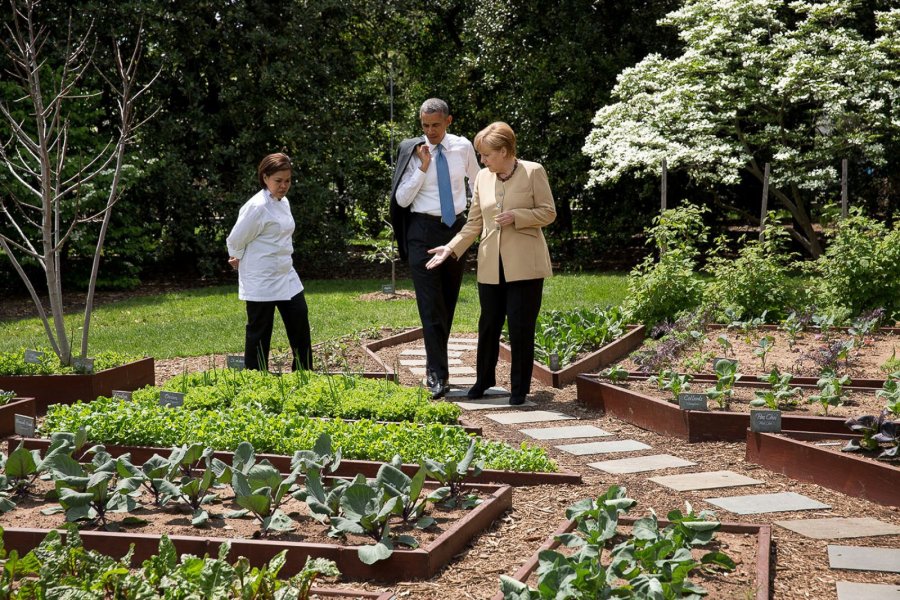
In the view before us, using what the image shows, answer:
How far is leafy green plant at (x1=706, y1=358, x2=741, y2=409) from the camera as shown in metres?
5.95

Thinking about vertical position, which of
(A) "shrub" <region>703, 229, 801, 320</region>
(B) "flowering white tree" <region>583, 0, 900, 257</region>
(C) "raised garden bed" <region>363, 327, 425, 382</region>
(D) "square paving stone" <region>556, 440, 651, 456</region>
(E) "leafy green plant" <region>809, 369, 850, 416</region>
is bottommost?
(D) "square paving stone" <region>556, 440, 651, 456</region>

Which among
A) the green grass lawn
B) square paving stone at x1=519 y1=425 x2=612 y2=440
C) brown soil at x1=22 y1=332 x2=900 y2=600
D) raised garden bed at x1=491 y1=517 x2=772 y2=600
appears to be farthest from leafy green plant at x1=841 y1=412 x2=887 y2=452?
the green grass lawn

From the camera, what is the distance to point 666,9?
56.8ft

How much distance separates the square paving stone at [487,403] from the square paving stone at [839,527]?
9.11 ft

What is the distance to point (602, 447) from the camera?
5.75m

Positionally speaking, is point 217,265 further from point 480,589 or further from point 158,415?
point 480,589

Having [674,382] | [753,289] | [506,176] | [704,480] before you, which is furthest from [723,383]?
[753,289]

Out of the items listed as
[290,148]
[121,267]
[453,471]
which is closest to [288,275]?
[453,471]

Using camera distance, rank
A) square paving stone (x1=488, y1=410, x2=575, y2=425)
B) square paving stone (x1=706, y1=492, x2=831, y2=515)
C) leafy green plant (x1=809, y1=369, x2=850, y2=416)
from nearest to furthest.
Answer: square paving stone (x1=706, y1=492, x2=831, y2=515), leafy green plant (x1=809, y1=369, x2=850, y2=416), square paving stone (x1=488, y1=410, x2=575, y2=425)

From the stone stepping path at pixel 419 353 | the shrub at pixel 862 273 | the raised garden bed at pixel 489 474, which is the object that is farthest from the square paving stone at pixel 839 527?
the stone stepping path at pixel 419 353

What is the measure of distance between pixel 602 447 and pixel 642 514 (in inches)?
55.2

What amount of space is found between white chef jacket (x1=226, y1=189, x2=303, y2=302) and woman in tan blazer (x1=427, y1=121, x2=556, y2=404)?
3.54 ft

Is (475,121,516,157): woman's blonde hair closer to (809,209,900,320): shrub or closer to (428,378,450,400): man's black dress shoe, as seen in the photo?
(428,378,450,400): man's black dress shoe

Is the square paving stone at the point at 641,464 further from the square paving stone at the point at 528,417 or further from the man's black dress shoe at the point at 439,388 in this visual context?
the man's black dress shoe at the point at 439,388
